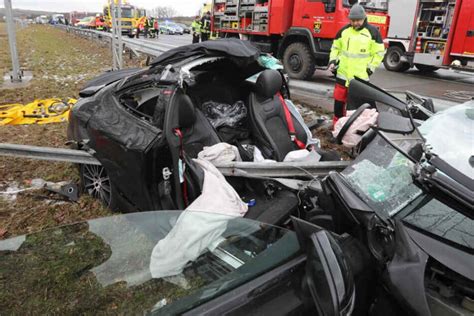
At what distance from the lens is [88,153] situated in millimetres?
3318

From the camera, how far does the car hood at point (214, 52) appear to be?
124 inches

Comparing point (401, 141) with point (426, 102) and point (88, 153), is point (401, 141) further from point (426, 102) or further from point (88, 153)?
point (88, 153)

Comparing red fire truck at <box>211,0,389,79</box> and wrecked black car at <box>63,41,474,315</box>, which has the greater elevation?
red fire truck at <box>211,0,389,79</box>

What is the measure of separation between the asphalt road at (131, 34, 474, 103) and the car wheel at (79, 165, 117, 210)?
5.06 meters

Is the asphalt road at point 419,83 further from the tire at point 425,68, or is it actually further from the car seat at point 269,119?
the car seat at point 269,119

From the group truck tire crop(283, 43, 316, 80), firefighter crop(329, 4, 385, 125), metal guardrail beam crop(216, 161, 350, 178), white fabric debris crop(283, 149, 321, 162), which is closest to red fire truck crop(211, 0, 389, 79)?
truck tire crop(283, 43, 316, 80)

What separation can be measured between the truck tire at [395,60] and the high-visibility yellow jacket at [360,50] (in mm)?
8397

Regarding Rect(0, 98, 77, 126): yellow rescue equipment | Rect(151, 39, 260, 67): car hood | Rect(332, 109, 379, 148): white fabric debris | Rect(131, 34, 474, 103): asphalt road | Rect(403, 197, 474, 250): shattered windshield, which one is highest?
Rect(151, 39, 260, 67): car hood

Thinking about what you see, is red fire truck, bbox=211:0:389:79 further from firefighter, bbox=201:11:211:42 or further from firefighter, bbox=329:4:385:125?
firefighter, bbox=329:4:385:125

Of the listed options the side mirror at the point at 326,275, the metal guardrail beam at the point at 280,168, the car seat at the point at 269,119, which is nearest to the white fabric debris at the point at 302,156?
the car seat at the point at 269,119

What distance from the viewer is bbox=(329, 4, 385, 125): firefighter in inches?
218

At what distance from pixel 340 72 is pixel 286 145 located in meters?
2.61

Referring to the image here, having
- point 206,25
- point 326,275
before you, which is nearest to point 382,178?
point 326,275

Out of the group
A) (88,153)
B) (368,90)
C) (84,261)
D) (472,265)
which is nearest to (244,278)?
(84,261)
